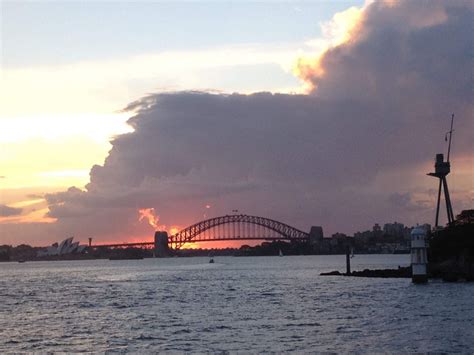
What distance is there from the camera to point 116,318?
48281 mm

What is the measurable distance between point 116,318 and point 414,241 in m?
33.0

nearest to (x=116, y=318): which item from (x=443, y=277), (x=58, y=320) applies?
(x=58, y=320)

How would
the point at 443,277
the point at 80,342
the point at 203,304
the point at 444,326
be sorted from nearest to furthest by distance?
the point at 80,342, the point at 444,326, the point at 203,304, the point at 443,277

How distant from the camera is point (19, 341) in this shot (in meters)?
37.9

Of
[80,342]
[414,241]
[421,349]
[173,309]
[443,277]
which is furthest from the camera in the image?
[443,277]

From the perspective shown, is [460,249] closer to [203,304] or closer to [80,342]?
[203,304]

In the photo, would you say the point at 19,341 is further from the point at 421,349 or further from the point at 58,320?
the point at 421,349

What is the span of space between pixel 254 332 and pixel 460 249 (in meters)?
49.3

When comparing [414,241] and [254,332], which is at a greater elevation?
[414,241]

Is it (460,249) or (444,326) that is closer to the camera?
(444,326)

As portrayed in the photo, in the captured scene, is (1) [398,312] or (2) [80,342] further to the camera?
(1) [398,312]

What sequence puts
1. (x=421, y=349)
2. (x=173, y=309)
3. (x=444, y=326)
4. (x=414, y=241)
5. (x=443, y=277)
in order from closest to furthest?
(x=421, y=349)
(x=444, y=326)
(x=173, y=309)
(x=414, y=241)
(x=443, y=277)

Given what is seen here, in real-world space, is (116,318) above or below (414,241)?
Answer: below

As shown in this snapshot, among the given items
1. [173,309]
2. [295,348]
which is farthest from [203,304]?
[295,348]
